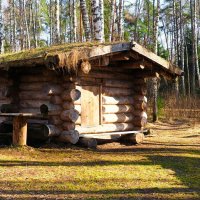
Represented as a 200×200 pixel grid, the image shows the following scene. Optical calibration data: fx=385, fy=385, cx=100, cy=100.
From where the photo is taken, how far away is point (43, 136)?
1078cm

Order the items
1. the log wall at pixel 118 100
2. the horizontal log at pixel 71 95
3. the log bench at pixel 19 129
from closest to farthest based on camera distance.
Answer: the log bench at pixel 19 129 → the horizontal log at pixel 71 95 → the log wall at pixel 118 100

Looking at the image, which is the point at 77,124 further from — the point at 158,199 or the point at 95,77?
the point at 158,199

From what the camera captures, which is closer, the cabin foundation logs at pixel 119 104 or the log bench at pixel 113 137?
the log bench at pixel 113 137

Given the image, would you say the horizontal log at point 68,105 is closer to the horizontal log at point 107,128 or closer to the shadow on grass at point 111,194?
the horizontal log at point 107,128

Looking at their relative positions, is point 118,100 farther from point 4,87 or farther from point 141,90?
point 4,87

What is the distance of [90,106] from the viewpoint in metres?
11.6

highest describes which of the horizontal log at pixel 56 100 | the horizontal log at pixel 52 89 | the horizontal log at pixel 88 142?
the horizontal log at pixel 52 89

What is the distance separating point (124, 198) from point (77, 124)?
5.30m

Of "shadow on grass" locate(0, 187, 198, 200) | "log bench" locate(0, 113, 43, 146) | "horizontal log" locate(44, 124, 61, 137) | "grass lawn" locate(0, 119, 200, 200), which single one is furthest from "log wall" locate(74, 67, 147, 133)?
"shadow on grass" locate(0, 187, 198, 200)

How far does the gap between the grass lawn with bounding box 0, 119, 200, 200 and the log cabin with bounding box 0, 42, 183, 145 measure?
0.78 meters

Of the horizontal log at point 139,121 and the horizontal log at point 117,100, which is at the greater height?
the horizontal log at point 117,100

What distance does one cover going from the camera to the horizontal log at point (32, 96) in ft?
37.1

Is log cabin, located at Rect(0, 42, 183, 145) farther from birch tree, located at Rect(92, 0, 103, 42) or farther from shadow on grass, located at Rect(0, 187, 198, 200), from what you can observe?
Result: shadow on grass, located at Rect(0, 187, 198, 200)

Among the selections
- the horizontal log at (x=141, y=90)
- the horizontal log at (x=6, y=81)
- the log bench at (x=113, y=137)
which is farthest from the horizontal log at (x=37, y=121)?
the horizontal log at (x=141, y=90)
